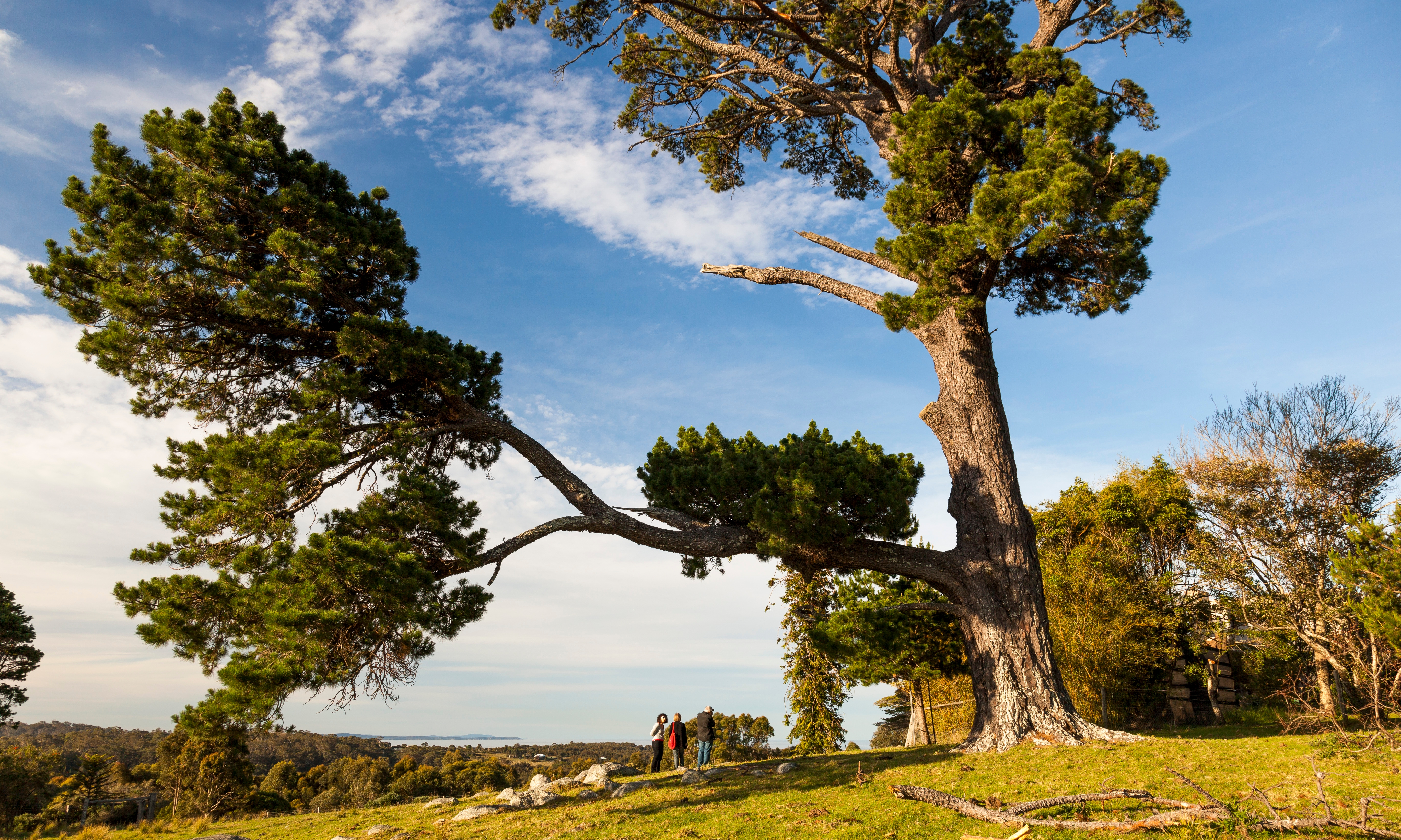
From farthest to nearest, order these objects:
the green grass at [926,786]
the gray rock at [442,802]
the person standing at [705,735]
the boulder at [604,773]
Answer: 1. the person standing at [705,735]
2. the boulder at [604,773]
3. the gray rock at [442,802]
4. the green grass at [926,786]

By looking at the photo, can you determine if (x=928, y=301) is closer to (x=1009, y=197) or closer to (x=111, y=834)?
(x=1009, y=197)

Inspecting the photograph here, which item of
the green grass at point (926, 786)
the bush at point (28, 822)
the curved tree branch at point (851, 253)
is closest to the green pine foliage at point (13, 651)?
the bush at point (28, 822)

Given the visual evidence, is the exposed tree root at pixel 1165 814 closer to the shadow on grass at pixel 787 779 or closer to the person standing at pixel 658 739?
the shadow on grass at pixel 787 779

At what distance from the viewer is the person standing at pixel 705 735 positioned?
13562 mm

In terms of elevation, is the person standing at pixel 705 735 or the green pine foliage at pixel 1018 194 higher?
the green pine foliage at pixel 1018 194

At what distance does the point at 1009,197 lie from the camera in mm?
9656

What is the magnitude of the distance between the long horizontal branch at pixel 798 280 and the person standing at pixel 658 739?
990 centimetres

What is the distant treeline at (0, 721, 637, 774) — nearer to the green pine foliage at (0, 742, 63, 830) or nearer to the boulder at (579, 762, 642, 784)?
the green pine foliage at (0, 742, 63, 830)

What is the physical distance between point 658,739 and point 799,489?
27.9 ft

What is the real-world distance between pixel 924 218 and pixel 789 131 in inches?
254

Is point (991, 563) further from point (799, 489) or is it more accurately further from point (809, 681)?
point (809, 681)

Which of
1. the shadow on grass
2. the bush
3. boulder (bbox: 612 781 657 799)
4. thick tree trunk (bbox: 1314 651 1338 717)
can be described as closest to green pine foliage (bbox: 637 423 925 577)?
the shadow on grass

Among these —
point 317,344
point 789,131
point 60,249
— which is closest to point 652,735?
point 317,344

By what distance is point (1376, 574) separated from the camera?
725 cm
